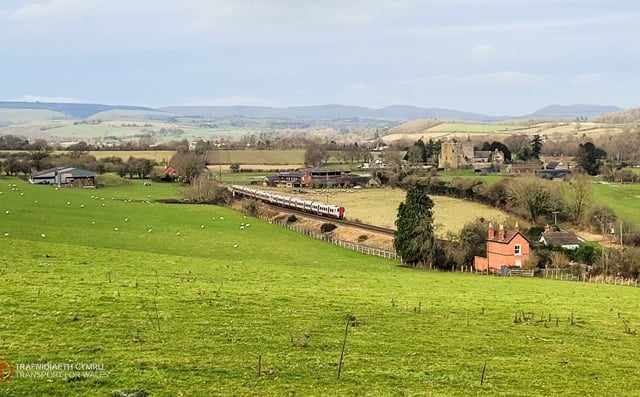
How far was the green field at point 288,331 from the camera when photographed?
1172 centimetres

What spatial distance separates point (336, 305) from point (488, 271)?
2682 centimetres

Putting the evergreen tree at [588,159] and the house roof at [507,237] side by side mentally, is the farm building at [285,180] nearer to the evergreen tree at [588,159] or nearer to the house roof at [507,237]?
the evergreen tree at [588,159]

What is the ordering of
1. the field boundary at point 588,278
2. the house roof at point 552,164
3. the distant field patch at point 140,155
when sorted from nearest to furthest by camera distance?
the field boundary at point 588,278 → the house roof at point 552,164 → the distant field patch at point 140,155

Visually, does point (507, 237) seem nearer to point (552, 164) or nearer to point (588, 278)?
point (588, 278)

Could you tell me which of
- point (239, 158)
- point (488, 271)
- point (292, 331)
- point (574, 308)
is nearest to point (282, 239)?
point (488, 271)

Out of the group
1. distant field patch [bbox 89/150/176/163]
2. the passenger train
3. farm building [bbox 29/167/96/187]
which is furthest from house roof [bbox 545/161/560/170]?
farm building [bbox 29/167/96/187]

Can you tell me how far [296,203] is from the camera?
8556cm

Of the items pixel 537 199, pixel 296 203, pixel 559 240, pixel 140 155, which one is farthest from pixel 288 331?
pixel 140 155

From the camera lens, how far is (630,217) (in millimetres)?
70812

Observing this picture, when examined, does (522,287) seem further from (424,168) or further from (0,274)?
(424,168)

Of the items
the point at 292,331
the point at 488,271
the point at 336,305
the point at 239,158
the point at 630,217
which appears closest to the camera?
the point at 292,331

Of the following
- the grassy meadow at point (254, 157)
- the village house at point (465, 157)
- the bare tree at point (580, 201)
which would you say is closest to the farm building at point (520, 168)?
the village house at point (465, 157)

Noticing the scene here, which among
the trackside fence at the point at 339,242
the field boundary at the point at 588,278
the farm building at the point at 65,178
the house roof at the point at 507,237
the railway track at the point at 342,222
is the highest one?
the farm building at the point at 65,178

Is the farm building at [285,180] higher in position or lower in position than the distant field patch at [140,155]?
lower
